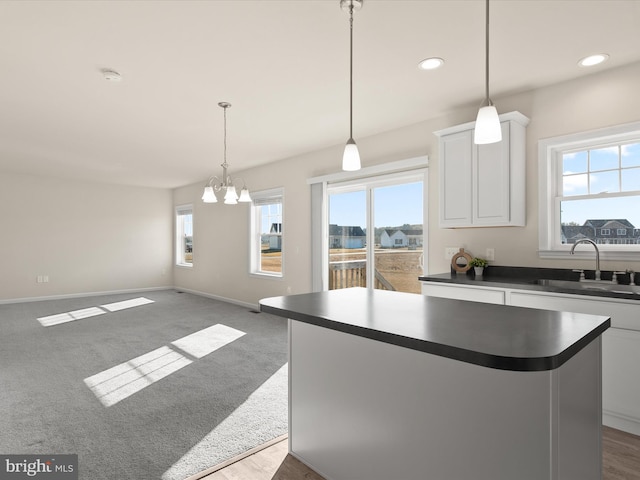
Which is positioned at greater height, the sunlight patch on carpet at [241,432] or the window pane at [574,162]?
the window pane at [574,162]

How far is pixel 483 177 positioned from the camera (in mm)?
3312

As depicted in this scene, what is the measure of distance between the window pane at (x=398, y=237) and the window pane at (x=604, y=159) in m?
1.62

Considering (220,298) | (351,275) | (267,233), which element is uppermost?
(267,233)

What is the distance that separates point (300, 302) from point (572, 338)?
48.3 inches

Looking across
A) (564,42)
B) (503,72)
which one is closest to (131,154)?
(503,72)

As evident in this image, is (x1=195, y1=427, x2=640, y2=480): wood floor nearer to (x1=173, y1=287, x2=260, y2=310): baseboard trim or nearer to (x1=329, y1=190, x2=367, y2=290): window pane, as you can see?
(x1=329, y1=190, x2=367, y2=290): window pane

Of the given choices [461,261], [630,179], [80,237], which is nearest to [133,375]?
[461,261]

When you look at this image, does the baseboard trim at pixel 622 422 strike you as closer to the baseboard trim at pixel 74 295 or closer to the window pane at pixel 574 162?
the window pane at pixel 574 162

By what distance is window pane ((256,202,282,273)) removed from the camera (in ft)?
20.8

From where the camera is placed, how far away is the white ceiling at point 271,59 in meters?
2.19

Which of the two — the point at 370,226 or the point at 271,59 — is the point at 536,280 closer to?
the point at 370,226

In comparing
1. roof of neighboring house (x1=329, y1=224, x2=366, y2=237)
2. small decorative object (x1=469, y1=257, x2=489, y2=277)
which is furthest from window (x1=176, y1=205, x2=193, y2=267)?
small decorative object (x1=469, y1=257, x2=489, y2=277)

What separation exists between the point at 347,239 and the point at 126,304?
15.4ft

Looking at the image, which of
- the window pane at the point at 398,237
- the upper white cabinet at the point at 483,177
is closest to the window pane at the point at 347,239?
the window pane at the point at 398,237
